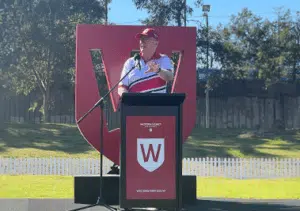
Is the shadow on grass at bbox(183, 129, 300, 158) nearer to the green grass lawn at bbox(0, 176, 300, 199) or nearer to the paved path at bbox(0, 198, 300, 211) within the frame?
the green grass lawn at bbox(0, 176, 300, 199)

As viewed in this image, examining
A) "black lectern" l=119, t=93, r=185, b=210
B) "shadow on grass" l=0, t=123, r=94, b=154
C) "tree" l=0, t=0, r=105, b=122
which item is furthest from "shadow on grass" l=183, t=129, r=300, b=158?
"black lectern" l=119, t=93, r=185, b=210

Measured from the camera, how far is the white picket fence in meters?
13.2

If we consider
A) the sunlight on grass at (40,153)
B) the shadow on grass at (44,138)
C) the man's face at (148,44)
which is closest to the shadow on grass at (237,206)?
the man's face at (148,44)

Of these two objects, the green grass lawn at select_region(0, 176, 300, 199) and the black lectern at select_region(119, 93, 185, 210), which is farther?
the green grass lawn at select_region(0, 176, 300, 199)

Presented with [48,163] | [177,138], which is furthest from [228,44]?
[177,138]

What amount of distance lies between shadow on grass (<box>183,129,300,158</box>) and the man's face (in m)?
12.5

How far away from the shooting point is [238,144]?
2067cm

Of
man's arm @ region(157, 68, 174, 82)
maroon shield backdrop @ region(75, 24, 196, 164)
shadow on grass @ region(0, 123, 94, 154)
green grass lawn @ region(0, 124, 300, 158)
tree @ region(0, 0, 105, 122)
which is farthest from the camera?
tree @ region(0, 0, 105, 122)

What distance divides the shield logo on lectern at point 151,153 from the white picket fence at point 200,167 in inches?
339

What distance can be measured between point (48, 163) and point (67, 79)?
12936mm

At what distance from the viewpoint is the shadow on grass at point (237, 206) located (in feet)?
19.5

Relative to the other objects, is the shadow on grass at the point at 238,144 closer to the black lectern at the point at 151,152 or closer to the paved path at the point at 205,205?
the paved path at the point at 205,205

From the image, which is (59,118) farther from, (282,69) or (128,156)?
(128,156)

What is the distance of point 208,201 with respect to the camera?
6.61 meters
